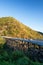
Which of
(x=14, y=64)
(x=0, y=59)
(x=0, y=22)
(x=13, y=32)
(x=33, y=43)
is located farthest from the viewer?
(x=0, y=22)

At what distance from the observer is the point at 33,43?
32.5 m

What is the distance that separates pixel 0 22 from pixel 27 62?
5644cm

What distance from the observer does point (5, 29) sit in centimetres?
6962

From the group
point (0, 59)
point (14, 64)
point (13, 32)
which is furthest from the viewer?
point (13, 32)

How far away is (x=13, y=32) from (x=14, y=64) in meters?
48.4

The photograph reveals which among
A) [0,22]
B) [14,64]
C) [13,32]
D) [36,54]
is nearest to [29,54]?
[36,54]

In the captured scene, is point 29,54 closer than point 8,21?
Yes

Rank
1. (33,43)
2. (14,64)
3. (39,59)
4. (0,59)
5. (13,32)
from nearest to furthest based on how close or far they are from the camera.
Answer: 1. (14,64)
2. (0,59)
3. (39,59)
4. (33,43)
5. (13,32)

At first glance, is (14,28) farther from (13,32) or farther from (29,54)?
(29,54)

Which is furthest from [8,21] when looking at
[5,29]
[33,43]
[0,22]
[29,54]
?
[29,54]

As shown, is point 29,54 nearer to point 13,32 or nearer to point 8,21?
point 13,32

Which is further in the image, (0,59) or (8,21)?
(8,21)

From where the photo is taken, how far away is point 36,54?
1013 inches

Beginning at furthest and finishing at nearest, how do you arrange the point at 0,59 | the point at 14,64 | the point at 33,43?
1. the point at 33,43
2. the point at 0,59
3. the point at 14,64
